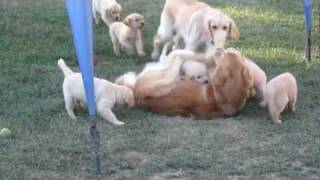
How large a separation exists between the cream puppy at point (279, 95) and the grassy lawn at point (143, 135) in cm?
12

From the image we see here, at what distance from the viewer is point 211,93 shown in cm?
638

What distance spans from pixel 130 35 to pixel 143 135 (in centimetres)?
312

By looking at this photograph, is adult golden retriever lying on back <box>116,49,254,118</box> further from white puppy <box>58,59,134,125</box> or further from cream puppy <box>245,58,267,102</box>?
white puppy <box>58,59,134,125</box>

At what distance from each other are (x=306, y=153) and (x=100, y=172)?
1.49 m

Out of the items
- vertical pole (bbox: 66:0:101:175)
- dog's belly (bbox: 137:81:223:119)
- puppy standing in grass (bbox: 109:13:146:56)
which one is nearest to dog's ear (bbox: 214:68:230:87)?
dog's belly (bbox: 137:81:223:119)

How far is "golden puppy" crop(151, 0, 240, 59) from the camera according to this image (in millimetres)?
7684

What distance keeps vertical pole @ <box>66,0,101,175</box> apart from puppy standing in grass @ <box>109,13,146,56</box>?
383 centimetres

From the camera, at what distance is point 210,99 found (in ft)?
21.0

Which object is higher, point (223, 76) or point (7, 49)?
point (223, 76)

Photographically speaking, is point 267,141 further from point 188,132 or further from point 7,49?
point 7,49

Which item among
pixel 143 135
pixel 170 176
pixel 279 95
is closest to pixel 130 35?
pixel 279 95

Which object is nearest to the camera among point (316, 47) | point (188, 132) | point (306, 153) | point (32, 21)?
point (306, 153)

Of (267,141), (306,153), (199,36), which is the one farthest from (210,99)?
(199,36)

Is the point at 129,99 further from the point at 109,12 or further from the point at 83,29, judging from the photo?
the point at 109,12
